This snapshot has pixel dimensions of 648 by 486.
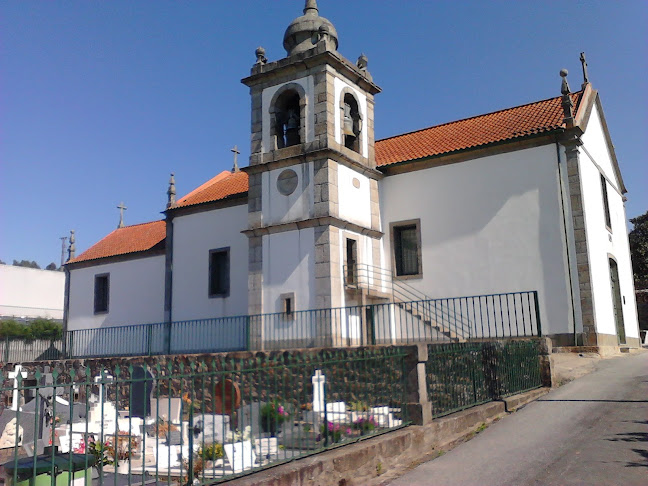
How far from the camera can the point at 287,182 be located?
16.7m

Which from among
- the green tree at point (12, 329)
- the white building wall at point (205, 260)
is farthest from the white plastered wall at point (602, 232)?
the green tree at point (12, 329)

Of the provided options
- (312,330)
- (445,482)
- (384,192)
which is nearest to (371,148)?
(384,192)

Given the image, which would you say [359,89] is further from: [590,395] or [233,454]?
[233,454]

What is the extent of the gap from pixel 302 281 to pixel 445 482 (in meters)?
10.2

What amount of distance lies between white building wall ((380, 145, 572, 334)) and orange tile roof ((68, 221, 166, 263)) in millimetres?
11445

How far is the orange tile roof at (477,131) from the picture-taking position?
1652cm

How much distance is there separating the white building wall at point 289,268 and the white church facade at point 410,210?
4 centimetres

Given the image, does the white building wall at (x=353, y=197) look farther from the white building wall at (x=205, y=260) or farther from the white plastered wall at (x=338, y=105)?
the white building wall at (x=205, y=260)

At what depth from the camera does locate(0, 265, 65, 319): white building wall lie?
50.8 m

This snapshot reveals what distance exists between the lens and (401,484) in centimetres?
592

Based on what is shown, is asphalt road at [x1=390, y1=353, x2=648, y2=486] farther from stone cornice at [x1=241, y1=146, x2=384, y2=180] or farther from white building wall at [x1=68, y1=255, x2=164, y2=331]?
white building wall at [x1=68, y1=255, x2=164, y2=331]

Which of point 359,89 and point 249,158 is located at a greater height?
point 359,89

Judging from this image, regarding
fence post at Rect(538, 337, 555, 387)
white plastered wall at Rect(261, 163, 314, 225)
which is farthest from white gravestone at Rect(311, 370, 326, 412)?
white plastered wall at Rect(261, 163, 314, 225)

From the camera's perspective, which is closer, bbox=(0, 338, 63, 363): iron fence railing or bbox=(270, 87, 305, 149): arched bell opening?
bbox=(270, 87, 305, 149): arched bell opening
